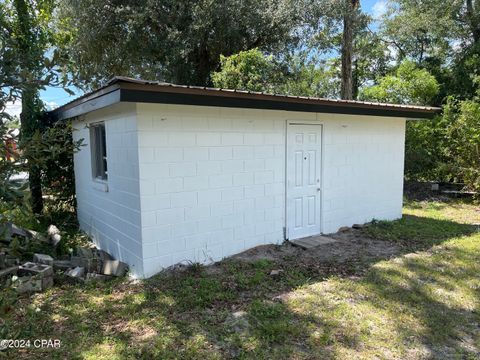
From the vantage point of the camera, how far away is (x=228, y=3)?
1188cm

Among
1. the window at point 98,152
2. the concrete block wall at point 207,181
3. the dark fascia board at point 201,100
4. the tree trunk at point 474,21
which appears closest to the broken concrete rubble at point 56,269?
the concrete block wall at point 207,181

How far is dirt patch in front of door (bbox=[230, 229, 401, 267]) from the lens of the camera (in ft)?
18.0

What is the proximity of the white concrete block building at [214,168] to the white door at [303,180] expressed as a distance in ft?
0.06

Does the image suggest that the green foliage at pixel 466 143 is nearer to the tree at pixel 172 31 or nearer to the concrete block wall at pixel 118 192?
the tree at pixel 172 31

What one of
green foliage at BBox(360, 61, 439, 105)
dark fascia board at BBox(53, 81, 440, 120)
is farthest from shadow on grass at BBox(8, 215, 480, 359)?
green foliage at BBox(360, 61, 439, 105)

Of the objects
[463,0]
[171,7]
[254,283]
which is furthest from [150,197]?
[463,0]

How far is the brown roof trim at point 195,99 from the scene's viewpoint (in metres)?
4.23

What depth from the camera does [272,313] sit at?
384 centimetres

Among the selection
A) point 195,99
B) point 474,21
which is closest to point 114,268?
point 195,99

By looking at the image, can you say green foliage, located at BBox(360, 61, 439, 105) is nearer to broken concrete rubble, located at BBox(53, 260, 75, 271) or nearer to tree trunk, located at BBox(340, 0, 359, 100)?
tree trunk, located at BBox(340, 0, 359, 100)

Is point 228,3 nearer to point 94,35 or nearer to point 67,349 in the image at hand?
point 94,35

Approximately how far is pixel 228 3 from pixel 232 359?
11.5 m

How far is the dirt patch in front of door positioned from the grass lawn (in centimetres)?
18

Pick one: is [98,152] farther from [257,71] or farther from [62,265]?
[257,71]
